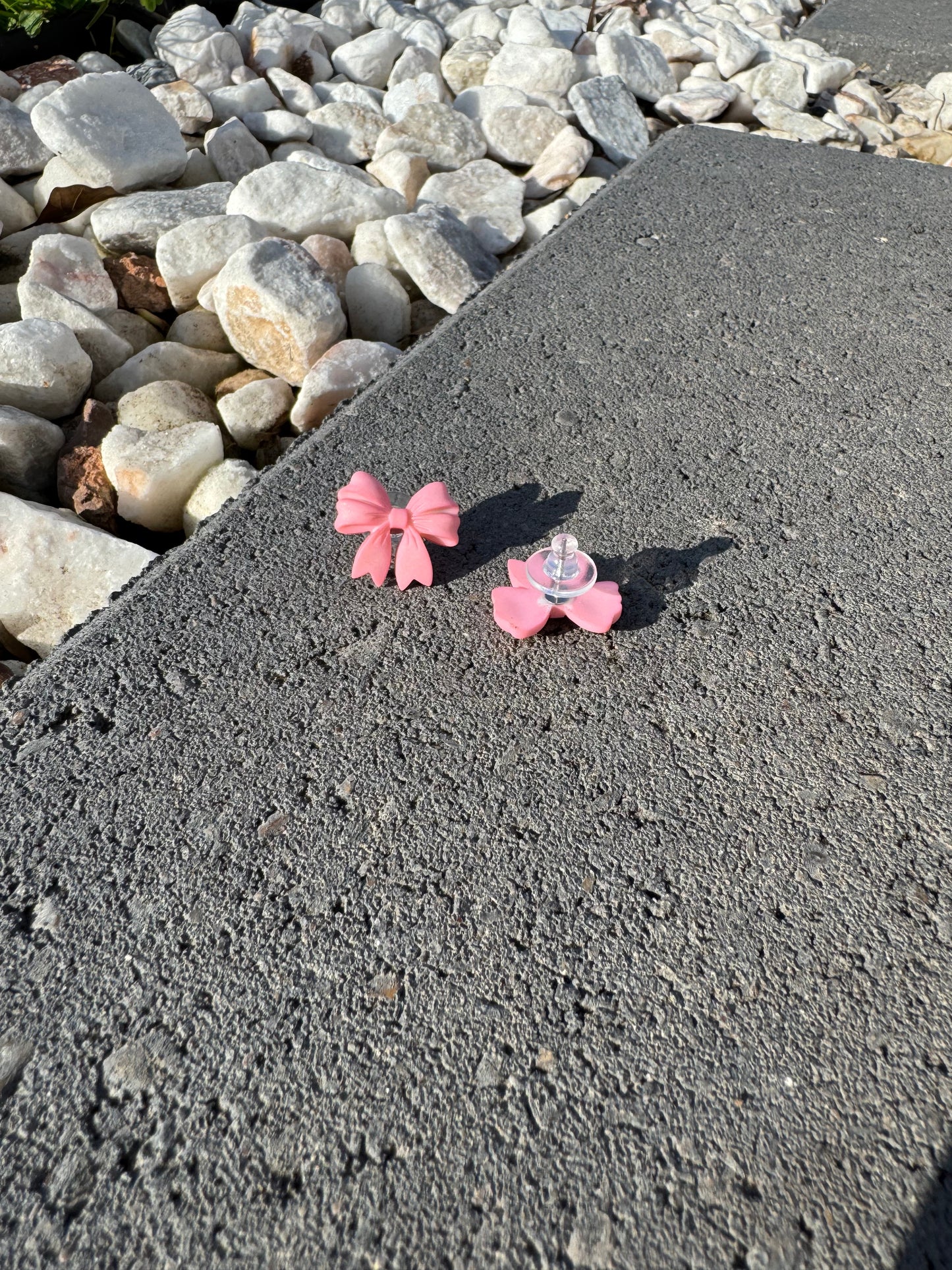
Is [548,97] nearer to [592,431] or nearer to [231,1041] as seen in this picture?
[592,431]

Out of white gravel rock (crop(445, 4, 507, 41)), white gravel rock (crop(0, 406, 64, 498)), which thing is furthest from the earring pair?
white gravel rock (crop(445, 4, 507, 41))

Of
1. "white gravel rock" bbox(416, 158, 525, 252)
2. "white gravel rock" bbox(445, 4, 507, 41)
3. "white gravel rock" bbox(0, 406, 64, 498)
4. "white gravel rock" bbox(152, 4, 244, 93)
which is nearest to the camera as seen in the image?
"white gravel rock" bbox(0, 406, 64, 498)

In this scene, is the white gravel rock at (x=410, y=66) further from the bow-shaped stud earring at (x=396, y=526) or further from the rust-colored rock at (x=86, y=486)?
the bow-shaped stud earring at (x=396, y=526)

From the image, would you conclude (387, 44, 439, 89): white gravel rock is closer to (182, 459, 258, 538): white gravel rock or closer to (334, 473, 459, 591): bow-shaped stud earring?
(182, 459, 258, 538): white gravel rock

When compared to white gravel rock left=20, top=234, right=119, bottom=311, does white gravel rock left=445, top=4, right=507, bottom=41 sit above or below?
above

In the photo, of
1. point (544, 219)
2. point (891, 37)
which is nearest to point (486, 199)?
point (544, 219)

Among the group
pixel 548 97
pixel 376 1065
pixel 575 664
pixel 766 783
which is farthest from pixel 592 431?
pixel 548 97
